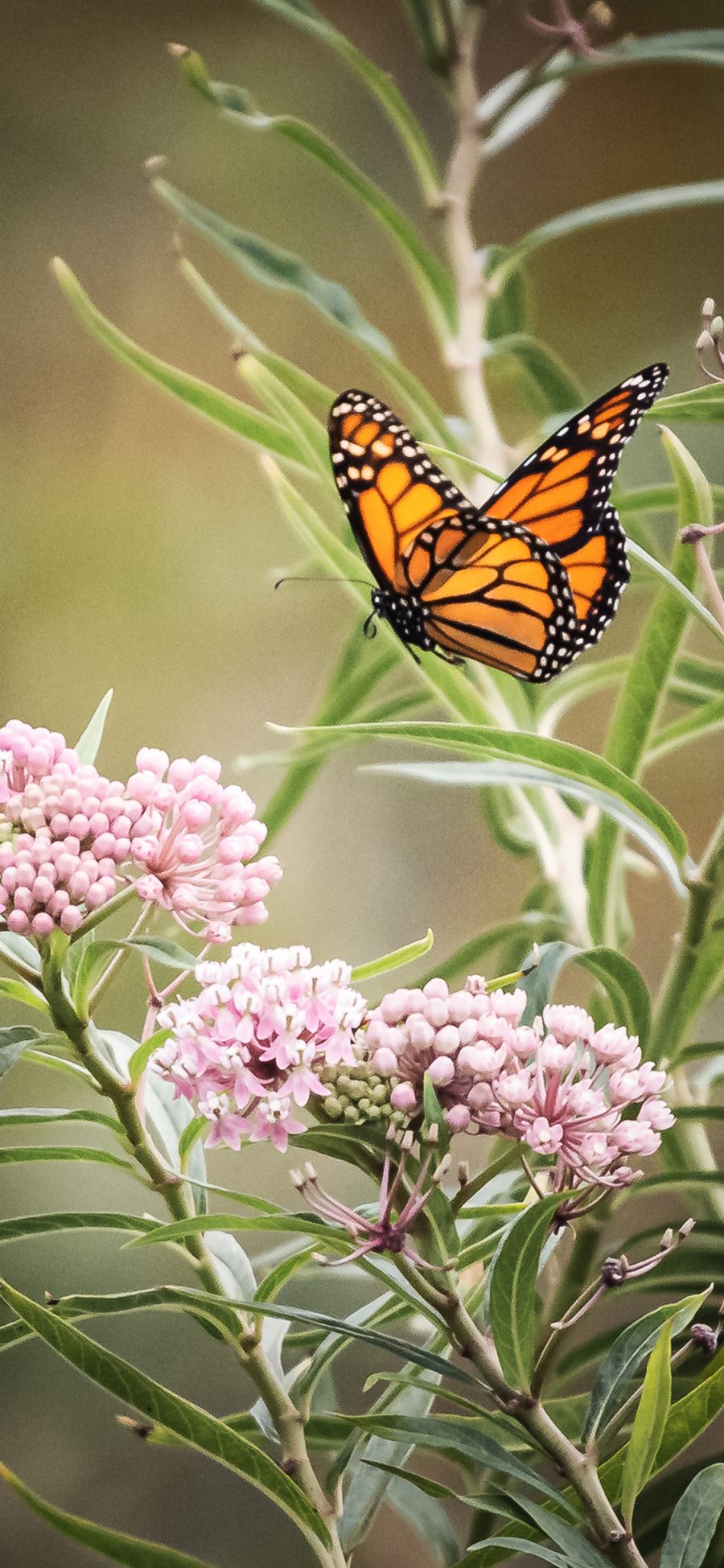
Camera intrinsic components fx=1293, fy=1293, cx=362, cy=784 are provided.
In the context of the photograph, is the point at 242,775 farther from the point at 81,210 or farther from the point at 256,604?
the point at 81,210

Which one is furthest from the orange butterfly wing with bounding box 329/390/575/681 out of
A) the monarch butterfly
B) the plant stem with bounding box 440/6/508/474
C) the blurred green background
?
the blurred green background

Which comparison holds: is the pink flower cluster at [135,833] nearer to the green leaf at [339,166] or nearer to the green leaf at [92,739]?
the green leaf at [92,739]

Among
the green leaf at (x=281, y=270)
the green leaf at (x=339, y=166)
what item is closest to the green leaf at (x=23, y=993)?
the green leaf at (x=281, y=270)

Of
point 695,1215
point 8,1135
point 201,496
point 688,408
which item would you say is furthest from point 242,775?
point 688,408

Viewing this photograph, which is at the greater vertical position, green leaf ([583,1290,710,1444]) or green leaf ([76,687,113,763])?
green leaf ([76,687,113,763])

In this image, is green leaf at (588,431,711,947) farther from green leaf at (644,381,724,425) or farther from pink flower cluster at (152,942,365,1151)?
pink flower cluster at (152,942,365,1151)

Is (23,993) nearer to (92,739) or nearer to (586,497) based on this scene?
(92,739)
